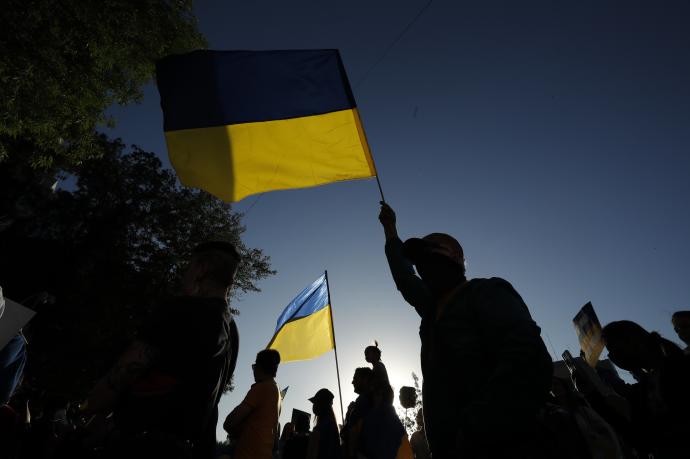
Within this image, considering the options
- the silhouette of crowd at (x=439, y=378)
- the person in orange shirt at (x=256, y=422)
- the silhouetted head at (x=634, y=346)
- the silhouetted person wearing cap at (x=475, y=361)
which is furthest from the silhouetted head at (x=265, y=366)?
the silhouetted head at (x=634, y=346)

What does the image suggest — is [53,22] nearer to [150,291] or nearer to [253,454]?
[253,454]

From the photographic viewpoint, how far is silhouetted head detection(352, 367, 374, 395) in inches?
194

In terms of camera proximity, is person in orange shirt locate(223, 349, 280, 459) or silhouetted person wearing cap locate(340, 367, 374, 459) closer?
person in orange shirt locate(223, 349, 280, 459)

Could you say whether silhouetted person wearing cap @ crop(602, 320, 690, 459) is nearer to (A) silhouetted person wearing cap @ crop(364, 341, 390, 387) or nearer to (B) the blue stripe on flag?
(A) silhouetted person wearing cap @ crop(364, 341, 390, 387)

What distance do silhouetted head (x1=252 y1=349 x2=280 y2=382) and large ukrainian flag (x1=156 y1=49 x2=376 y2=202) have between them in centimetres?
188

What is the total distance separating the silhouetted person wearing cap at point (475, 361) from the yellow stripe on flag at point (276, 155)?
2664mm

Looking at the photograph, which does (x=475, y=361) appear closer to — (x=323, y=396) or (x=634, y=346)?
(x=634, y=346)

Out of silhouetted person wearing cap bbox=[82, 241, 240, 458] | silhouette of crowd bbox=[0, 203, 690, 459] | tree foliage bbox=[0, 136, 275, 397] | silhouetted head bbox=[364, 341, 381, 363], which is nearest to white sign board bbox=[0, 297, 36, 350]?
silhouette of crowd bbox=[0, 203, 690, 459]

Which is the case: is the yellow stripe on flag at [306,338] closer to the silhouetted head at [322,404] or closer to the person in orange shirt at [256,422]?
the silhouetted head at [322,404]

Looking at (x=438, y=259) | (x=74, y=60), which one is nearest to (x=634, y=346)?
(x=438, y=259)

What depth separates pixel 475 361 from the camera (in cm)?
153

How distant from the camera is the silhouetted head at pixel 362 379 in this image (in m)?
4.94

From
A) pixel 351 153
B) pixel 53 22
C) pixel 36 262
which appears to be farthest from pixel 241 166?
pixel 36 262

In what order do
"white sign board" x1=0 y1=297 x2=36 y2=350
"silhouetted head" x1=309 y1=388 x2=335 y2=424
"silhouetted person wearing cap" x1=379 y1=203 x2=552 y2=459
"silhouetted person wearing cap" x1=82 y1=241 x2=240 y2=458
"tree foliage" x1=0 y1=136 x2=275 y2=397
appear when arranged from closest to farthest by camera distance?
1. "silhouetted person wearing cap" x1=379 y1=203 x2=552 y2=459
2. "silhouetted person wearing cap" x1=82 y1=241 x2=240 y2=458
3. "white sign board" x1=0 y1=297 x2=36 y2=350
4. "silhouetted head" x1=309 y1=388 x2=335 y2=424
5. "tree foliage" x1=0 y1=136 x2=275 y2=397
